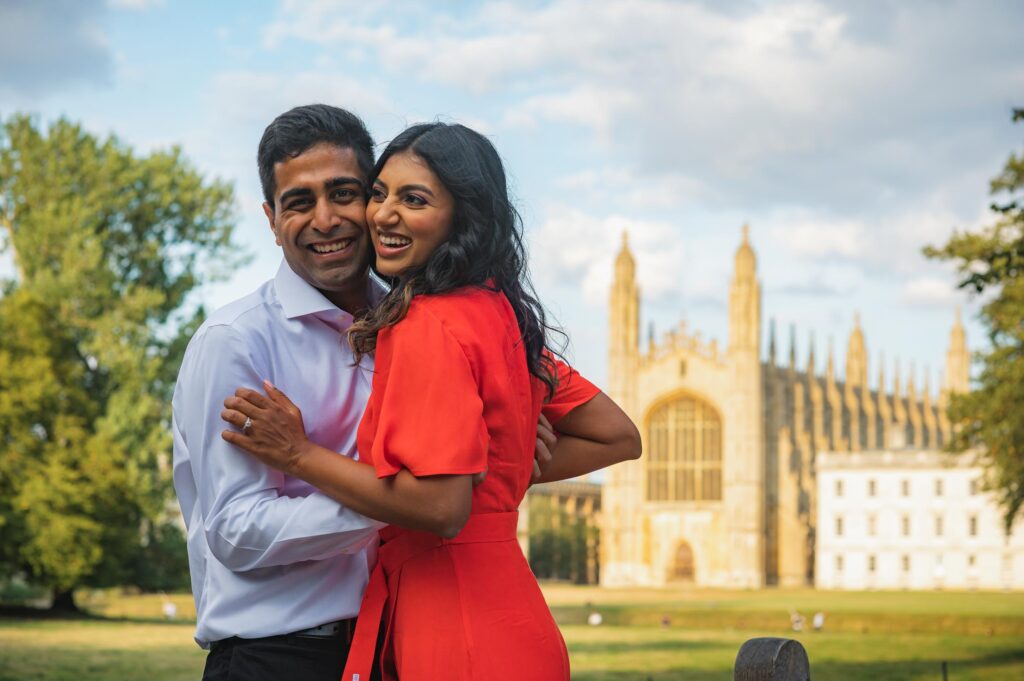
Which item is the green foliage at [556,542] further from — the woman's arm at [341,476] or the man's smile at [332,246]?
the woman's arm at [341,476]

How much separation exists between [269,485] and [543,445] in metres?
0.61

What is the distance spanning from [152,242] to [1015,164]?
17049 millimetres

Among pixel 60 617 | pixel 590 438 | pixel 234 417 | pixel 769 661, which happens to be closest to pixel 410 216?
pixel 234 417

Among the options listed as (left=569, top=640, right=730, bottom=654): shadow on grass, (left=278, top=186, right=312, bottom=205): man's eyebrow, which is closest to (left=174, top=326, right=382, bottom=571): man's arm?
(left=278, top=186, right=312, bottom=205): man's eyebrow

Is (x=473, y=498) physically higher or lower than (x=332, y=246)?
lower

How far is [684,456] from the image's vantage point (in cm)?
6238

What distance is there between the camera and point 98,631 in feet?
78.5

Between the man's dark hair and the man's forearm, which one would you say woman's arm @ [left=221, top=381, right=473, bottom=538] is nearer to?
the man's forearm

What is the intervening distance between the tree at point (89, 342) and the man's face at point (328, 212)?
76.2ft

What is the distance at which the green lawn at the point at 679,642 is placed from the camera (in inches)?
691

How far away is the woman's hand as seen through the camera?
2.53 metres

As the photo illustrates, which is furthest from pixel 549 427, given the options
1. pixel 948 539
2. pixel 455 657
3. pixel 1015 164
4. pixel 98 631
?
pixel 948 539

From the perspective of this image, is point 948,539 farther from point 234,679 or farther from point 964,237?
point 234,679

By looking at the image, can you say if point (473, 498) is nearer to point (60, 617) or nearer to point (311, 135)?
point (311, 135)
